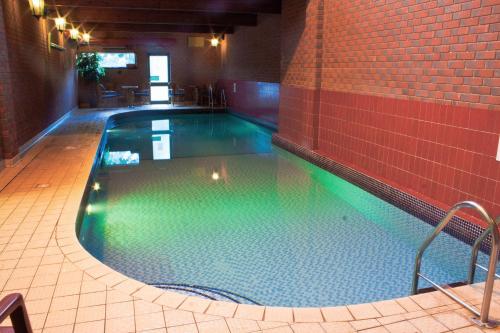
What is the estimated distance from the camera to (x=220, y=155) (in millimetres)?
7574

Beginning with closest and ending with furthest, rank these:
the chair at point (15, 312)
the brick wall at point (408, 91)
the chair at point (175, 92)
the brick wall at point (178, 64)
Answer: the chair at point (15, 312) < the brick wall at point (408, 91) < the chair at point (175, 92) < the brick wall at point (178, 64)

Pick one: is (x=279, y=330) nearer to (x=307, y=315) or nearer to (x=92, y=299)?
(x=307, y=315)

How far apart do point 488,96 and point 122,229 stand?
138 inches

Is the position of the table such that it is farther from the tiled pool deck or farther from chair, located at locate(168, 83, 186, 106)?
the tiled pool deck

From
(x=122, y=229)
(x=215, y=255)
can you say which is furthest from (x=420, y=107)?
(x=122, y=229)

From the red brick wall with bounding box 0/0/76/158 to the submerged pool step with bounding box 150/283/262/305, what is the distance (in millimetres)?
3469

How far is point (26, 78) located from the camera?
661cm

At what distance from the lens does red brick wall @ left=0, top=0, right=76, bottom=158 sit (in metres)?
5.24

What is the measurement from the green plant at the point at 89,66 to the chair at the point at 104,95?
1.20 ft

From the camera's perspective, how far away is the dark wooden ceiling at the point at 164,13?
333 inches

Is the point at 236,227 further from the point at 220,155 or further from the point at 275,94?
the point at 275,94

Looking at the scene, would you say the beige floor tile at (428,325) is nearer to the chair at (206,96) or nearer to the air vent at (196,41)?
the chair at (206,96)

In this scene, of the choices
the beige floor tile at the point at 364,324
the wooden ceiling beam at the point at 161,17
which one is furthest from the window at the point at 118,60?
the beige floor tile at the point at 364,324

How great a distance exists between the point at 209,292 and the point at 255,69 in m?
9.09
